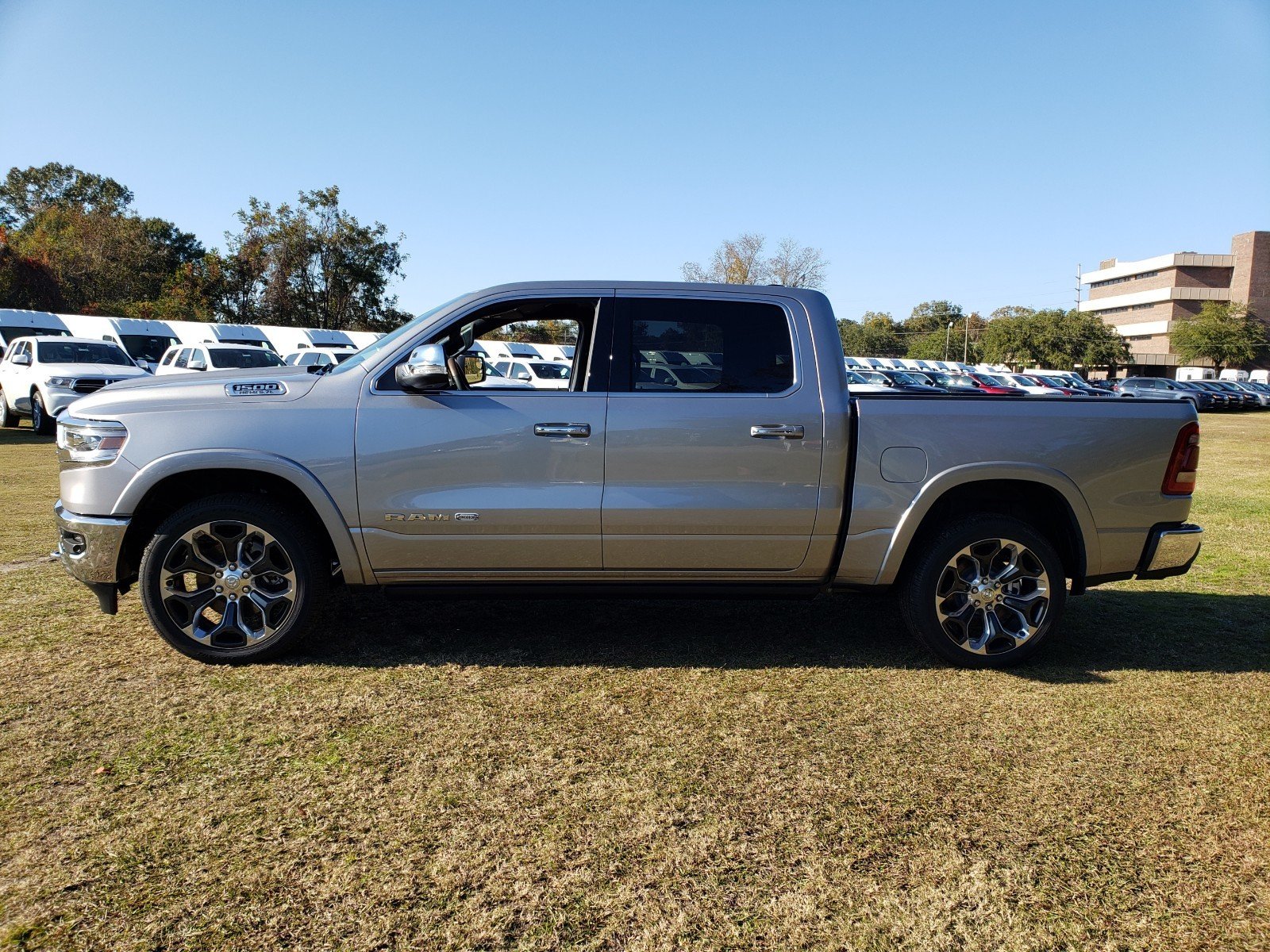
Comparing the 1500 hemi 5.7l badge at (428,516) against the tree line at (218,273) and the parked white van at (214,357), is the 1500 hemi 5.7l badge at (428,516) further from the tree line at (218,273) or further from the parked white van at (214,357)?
the tree line at (218,273)

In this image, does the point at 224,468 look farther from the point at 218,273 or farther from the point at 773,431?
the point at 218,273

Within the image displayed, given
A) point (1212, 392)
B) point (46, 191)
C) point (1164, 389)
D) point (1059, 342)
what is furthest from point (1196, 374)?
point (46, 191)

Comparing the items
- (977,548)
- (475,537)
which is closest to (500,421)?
(475,537)

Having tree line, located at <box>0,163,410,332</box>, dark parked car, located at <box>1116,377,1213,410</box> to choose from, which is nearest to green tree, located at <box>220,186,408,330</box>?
tree line, located at <box>0,163,410,332</box>

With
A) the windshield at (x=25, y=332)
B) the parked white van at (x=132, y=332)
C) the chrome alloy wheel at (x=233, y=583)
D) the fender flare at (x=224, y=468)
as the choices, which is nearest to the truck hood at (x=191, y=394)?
the fender flare at (x=224, y=468)

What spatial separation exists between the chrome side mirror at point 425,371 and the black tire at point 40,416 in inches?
554

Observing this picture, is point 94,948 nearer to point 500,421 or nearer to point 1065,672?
point 500,421

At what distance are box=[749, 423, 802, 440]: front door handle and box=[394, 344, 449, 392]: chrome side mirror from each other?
1521 mm

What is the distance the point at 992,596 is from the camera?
15.0 feet

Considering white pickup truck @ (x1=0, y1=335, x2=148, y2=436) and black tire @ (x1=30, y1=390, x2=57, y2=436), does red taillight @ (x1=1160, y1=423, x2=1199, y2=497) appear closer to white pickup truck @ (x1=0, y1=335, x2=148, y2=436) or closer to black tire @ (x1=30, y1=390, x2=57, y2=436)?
white pickup truck @ (x1=0, y1=335, x2=148, y2=436)

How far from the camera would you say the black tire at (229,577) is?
428 cm

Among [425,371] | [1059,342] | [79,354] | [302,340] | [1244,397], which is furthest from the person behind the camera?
[1059,342]

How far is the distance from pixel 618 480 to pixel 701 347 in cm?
80

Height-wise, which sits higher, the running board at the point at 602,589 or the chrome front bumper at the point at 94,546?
the chrome front bumper at the point at 94,546
